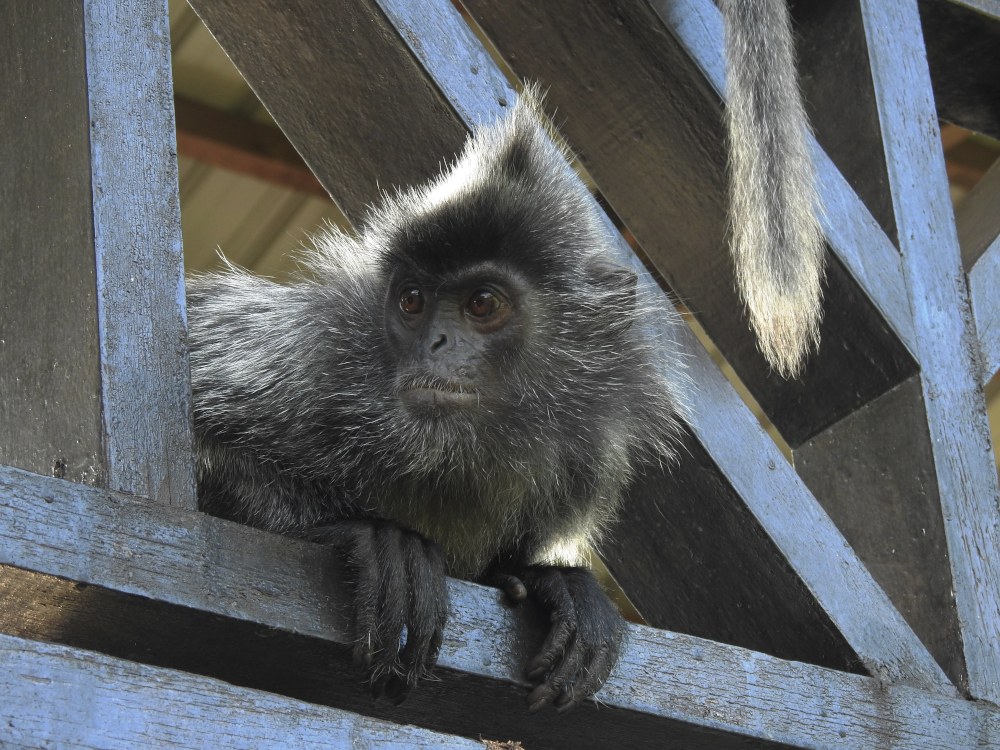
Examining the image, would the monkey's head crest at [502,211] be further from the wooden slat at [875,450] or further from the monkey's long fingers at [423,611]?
the monkey's long fingers at [423,611]

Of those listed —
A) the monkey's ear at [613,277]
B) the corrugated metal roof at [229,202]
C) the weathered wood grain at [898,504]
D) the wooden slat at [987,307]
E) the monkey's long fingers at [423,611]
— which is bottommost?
the weathered wood grain at [898,504]

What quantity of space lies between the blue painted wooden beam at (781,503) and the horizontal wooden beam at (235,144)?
4.34m

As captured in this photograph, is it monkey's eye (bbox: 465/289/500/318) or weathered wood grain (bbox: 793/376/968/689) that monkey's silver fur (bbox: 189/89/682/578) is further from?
weathered wood grain (bbox: 793/376/968/689)

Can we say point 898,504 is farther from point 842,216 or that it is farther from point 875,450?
point 842,216

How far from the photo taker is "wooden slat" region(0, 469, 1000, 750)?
1.34m

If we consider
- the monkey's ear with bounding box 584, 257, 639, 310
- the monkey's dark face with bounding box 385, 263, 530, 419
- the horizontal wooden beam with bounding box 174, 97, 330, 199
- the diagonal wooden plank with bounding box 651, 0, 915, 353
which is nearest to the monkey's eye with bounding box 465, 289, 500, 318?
the monkey's dark face with bounding box 385, 263, 530, 419

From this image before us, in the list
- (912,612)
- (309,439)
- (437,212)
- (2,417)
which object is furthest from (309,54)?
(912,612)

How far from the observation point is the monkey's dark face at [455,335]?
1973 millimetres

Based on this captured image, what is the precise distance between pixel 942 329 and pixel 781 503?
54 centimetres

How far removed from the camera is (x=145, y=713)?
1.26 metres

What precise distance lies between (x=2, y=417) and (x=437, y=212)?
80 centimetres

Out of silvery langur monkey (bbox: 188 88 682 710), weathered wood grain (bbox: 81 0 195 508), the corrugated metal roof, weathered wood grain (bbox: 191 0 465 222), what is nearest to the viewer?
weathered wood grain (bbox: 81 0 195 508)

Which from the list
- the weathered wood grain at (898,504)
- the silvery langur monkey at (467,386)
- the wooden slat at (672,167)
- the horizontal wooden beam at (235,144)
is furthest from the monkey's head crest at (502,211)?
the horizontal wooden beam at (235,144)

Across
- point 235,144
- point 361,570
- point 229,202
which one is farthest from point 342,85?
point 229,202
